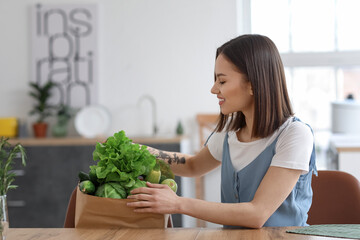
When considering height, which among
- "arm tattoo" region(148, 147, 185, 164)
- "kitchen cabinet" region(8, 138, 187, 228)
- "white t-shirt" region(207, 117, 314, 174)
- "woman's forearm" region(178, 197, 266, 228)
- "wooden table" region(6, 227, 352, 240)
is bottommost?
"kitchen cabinet" region(8, 138, 187, 228)

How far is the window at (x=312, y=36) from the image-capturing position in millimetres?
4680

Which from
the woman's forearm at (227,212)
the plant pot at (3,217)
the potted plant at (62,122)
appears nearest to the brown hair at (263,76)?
the woman's forearm at (227,212)

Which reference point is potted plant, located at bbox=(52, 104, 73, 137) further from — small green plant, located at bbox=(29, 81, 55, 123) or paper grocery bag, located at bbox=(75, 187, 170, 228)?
paper grocery bag, located at bbox=(75, 187, 170, 228)

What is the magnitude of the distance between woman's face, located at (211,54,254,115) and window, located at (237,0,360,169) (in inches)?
118

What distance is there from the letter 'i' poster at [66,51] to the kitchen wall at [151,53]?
7 cm

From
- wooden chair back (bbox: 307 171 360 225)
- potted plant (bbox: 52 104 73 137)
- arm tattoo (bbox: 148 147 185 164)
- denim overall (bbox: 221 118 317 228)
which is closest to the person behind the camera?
denim overall (bbox: 221 118 317 228)

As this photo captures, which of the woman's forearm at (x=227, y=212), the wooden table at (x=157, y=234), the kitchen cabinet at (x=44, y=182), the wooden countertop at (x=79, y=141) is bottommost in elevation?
the kitchen cabinet at (x=44, y=182)

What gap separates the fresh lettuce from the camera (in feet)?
4.82

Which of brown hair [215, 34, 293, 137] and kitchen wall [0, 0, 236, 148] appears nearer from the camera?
brown hair [215, 34, 293, 137]

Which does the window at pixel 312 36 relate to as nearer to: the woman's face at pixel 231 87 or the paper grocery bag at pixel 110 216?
the woman's face at pixel 231 87

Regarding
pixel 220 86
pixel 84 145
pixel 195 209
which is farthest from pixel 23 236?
pixel 84 145

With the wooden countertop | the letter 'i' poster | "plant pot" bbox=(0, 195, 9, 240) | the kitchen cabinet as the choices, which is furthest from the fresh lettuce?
the letter 'i' poster

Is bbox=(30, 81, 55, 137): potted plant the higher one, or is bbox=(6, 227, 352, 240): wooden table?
bbox=(30, 81, 55, 137): potted plant

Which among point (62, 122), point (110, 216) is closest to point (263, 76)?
point (110, 216)
